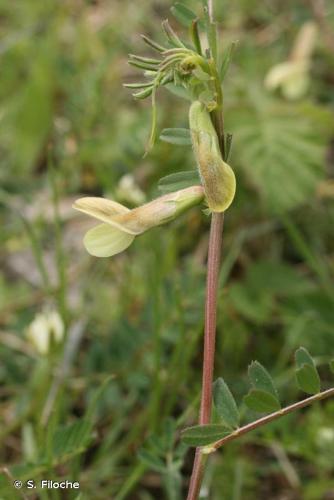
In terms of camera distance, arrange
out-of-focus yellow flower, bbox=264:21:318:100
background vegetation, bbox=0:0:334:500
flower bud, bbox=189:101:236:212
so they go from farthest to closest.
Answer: out-of-focus yellow flower, bbox=264:21:318:100, background vegetation, bbox=0:0:334:500, flower bud, bbox=189:101:236:212

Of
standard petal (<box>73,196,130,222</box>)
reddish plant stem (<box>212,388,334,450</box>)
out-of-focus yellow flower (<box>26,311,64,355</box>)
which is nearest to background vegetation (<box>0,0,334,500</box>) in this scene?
out-of-focus yellow flower (<box>26,311,64,355</box>)

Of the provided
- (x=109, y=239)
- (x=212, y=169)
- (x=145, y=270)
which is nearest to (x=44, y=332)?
(x=145, y=270)

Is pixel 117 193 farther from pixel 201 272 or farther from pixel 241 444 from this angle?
pixel 241 444

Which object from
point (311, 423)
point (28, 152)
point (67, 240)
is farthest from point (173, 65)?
point (28, 152)

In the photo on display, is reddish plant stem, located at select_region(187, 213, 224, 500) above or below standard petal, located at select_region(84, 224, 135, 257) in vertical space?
below

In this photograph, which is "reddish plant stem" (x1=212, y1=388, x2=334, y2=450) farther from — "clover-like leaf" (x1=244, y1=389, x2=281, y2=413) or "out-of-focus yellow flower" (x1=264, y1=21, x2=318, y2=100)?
"out-of-focus yellow flower" (x1=264, y1=21, x2=318, y2=100)

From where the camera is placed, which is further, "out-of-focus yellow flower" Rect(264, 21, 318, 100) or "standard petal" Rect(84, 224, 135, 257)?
"out-of-focus yellow flower" Rect(264, 21, 318, 100)
